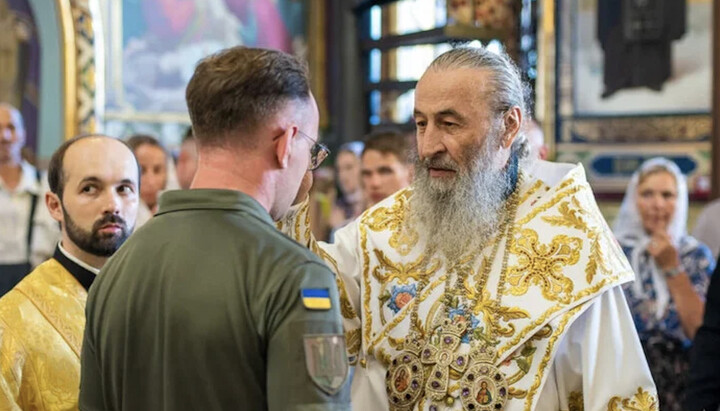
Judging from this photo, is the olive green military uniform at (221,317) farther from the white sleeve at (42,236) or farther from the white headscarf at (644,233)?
the white sleeve at (42,236)

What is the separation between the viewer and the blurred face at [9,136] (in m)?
6.34

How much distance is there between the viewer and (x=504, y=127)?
2.93 meters

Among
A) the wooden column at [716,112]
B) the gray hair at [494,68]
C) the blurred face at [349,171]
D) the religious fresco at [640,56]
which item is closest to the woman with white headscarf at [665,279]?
the gray hair at [494,68]

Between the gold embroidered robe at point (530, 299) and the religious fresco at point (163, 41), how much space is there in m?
6.78

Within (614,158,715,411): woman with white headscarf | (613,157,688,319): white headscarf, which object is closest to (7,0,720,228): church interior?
(613,157,688,319): white headscarf

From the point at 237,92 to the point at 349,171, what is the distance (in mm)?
5666

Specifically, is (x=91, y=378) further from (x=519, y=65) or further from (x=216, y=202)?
(x=519, y=65)

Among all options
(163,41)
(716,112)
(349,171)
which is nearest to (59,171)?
(349,171)

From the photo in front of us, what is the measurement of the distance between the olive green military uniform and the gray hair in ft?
3.37

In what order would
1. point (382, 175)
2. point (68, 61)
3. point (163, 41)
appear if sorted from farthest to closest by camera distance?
point (163, 41), point (68, 61), point (382, 175)

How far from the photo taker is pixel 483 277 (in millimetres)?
2879

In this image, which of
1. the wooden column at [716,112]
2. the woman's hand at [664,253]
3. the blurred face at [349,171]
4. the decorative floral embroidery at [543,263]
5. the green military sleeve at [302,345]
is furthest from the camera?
the wooden column at [716,112]

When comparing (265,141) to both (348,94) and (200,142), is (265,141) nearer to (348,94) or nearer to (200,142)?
(200,142)

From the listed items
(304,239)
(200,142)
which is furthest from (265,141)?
(304,239)
